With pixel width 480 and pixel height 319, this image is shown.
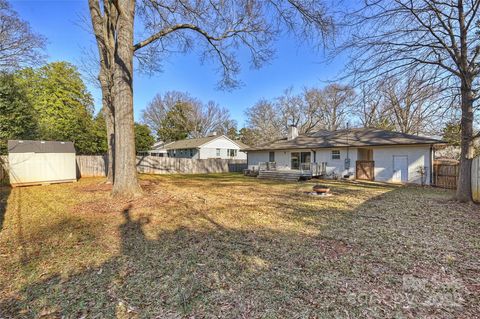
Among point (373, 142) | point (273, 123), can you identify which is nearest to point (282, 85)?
point (273, 123)

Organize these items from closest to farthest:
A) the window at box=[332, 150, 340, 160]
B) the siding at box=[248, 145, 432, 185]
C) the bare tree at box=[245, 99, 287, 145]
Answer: the siding at box=[248, 145, 432, 185], the window at box=[332, 150, 340, 160], the bare tree at box=[245, 99, 287, 145]

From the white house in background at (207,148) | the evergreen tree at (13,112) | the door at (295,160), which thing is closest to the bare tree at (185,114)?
the white house in background at (207,148)

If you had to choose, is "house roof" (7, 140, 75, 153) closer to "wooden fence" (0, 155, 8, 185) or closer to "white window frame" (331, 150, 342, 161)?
"wooden fence" (0, 155, 8, 185)

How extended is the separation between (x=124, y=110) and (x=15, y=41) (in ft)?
38.9

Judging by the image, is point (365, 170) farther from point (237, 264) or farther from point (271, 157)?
point (237, 264)

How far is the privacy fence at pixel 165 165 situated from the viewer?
16261 mm

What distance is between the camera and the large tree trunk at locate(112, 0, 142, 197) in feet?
23.8

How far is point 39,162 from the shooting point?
11.8m

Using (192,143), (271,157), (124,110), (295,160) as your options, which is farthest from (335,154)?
(192,143)

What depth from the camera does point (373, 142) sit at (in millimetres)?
14195

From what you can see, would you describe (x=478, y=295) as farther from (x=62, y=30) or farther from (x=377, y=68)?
(x=62, y=30)

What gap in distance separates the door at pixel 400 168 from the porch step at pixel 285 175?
5107mm

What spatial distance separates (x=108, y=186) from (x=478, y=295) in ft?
38.0

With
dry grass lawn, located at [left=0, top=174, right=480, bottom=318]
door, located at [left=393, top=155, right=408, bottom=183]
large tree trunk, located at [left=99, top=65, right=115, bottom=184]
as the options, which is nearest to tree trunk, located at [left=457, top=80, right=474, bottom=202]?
dry grass lawn, located at [left=0, top=174, right=480, bottom=318]
